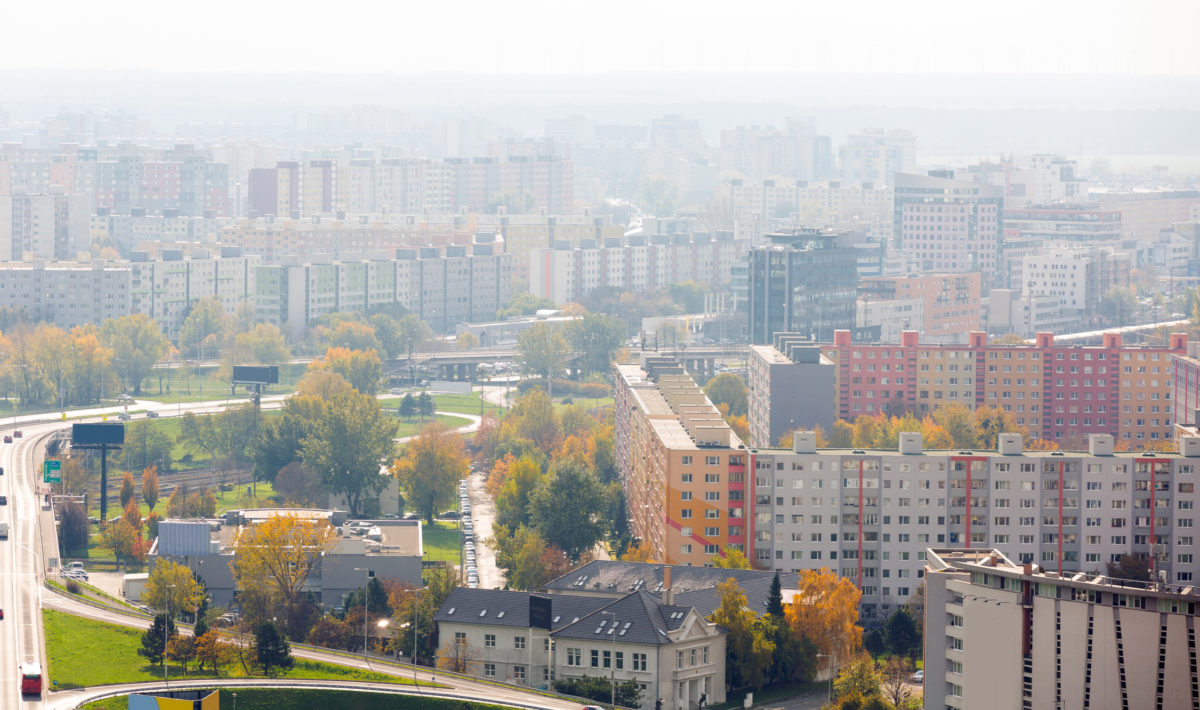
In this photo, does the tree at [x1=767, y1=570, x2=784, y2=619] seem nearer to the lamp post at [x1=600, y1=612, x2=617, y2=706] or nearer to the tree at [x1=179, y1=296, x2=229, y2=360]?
the lamp post at [x1=600, y1=612, x2=617, y2=706]

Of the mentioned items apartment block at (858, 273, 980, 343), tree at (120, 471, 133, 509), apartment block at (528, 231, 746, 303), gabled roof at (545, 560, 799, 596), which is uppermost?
apartment block at (528, 231, 746, 303)

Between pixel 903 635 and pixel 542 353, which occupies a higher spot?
pixel 542 353

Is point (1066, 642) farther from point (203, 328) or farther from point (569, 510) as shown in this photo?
point (203, 328)

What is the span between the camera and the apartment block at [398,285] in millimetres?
95250

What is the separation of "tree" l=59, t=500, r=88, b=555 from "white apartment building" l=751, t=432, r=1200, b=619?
52.6 feet

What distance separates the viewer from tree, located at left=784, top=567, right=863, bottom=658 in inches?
1581

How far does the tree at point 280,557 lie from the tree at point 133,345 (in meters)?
33.5

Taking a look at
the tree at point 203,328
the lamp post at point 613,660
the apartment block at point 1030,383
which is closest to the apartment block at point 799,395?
the apartment block at point 1030,383

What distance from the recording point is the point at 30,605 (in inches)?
1698

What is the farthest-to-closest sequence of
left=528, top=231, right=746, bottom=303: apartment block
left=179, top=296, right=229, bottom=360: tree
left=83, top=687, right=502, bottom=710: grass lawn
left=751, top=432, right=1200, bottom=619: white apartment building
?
left=528, top=231, right=746, bottom=303: apartment block → left=179, top=296, right=229, bottom=360: tree → left=751, top=432, right=1200, bottom=619: white apartment building → left=83, top=687, right=502, bottom=710: grass lawn

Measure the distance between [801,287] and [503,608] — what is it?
150 feet

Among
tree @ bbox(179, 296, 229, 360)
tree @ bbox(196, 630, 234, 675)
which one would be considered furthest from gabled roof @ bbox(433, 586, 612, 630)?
tree @ bbox(179, 296, 229, 360)

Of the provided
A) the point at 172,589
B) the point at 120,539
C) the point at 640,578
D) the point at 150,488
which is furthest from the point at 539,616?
the point at 150,488

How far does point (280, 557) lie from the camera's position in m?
44.3
